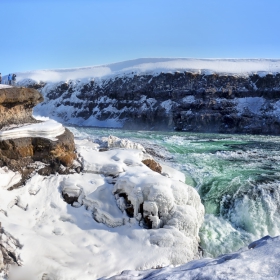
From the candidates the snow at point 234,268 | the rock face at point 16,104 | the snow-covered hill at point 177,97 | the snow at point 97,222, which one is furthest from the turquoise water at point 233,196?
the snow-covered hill at point 177,97

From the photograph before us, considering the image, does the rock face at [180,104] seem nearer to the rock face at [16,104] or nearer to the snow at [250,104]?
the snow at [250,104]

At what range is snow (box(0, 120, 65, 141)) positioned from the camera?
8.75m

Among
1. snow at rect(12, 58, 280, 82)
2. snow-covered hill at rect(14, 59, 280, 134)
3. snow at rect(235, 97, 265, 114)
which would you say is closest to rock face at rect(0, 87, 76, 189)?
snow-covered hill at rect(14, 59, 280, 134)

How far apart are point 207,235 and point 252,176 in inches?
170

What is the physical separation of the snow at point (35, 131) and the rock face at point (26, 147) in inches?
2.2

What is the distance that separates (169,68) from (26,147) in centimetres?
3717

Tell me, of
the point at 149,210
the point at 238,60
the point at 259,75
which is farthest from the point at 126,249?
the point at 238,60

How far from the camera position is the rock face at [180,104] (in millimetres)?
35719

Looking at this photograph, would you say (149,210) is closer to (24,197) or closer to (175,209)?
(175,209)

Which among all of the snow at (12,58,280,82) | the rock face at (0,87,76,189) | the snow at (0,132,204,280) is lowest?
the snow at (0,132,204,280)

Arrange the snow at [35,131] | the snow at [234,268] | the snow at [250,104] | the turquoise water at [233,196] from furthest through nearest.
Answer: the snow at [250,104] < the turquoise water at [233,196] < the snow at [35,131] < the snow at [234,268]

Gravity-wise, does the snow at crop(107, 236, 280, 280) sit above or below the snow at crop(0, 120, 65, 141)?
below

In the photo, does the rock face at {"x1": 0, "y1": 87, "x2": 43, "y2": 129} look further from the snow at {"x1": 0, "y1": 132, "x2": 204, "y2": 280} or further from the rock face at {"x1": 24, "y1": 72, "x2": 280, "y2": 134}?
the rock face at {"x1": 24, "y1": 72, "x2": 280, "y2": 134}

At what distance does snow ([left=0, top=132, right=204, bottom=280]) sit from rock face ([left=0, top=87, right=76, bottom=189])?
0.33m
